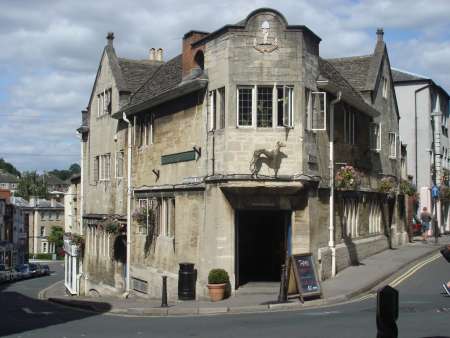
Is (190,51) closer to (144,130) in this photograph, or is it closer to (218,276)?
(144,130)

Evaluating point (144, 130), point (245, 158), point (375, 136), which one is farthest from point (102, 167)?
point (245, 158)

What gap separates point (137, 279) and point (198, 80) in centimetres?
1007

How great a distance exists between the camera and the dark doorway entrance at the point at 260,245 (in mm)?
23828

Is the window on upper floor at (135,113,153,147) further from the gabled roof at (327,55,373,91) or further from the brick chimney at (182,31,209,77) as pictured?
the gabled roof at (327,55,373,91)

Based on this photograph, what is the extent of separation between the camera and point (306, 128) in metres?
21.3

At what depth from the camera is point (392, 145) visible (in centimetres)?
3388

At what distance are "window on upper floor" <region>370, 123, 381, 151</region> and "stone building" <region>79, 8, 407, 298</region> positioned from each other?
136 millimetres

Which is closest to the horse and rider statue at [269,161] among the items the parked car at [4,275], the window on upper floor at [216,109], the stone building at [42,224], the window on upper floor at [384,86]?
the window on upper floor at [216,109]

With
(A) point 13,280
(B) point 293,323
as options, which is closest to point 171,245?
(B) point 293,323

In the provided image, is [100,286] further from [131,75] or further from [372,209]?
[372,209]

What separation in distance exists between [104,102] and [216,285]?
1705cm

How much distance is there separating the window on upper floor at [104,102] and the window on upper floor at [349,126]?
1216 cm

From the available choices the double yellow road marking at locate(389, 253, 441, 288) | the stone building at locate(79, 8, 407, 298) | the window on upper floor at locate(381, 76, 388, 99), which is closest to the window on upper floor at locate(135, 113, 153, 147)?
the stone building at locate(79, 8, 407, 298)

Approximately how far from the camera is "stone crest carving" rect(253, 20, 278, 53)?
20.8m
